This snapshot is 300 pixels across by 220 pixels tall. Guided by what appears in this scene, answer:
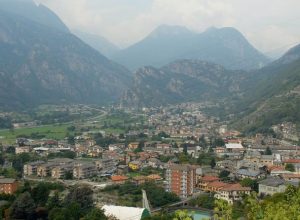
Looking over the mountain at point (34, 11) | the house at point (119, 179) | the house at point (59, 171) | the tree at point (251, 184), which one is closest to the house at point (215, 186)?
the tree at point (251, 184)

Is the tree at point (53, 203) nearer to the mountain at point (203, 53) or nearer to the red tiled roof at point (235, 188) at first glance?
the red tiled roof at point (235, 188)

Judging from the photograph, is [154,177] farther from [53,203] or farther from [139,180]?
[53,203]

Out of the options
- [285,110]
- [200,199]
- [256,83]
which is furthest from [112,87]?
[200,199]

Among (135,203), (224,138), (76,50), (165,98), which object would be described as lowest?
(135,203)

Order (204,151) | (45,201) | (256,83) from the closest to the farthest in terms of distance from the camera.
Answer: (45,201), (204,151), (256,83)

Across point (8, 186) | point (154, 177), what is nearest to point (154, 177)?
point (154, 177)

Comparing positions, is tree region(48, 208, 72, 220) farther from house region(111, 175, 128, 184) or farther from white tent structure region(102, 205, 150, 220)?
house region(111, 175, 128, 184)

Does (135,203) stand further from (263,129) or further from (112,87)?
(112,87)
